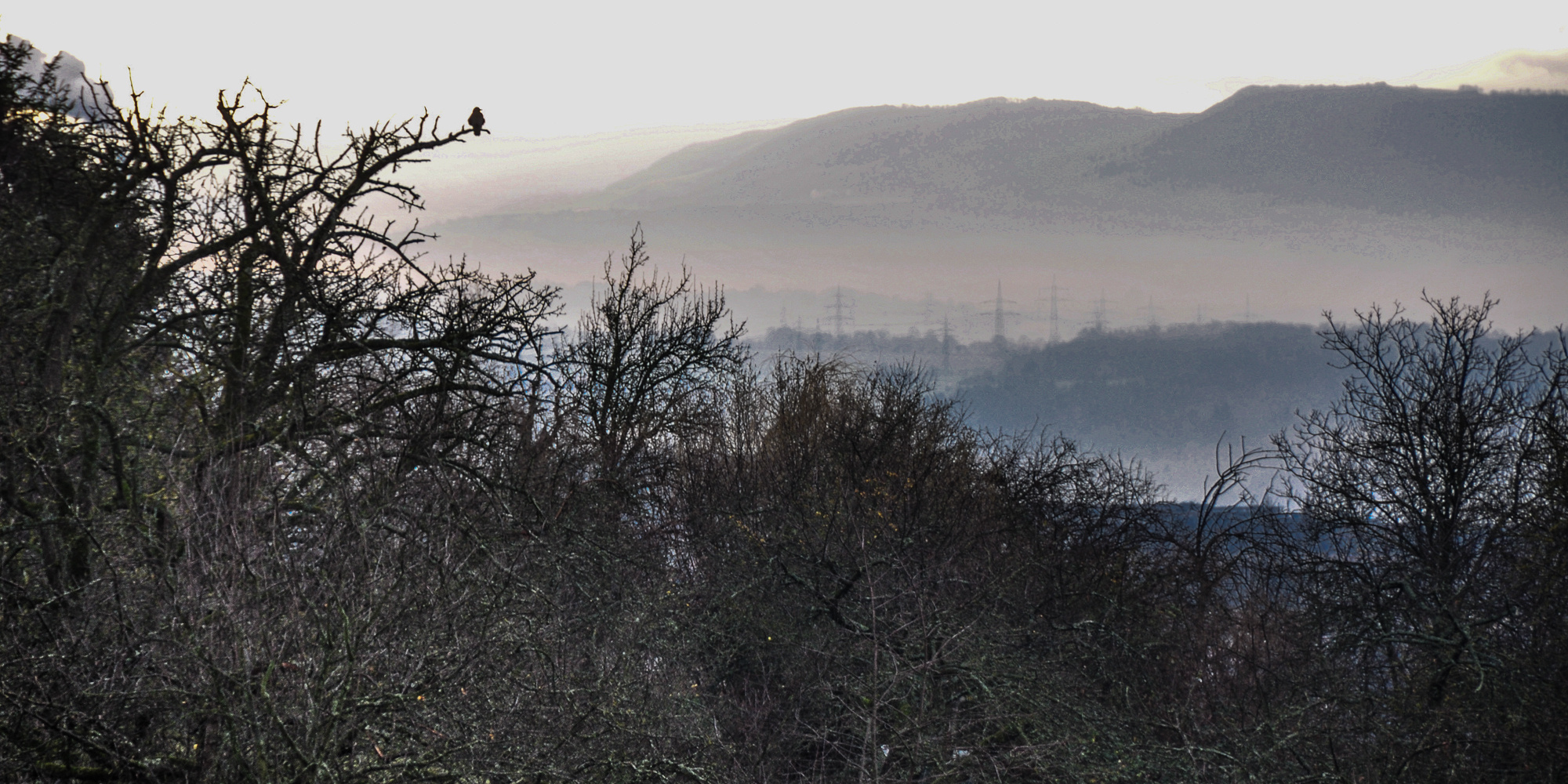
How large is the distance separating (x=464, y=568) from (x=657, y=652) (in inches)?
248

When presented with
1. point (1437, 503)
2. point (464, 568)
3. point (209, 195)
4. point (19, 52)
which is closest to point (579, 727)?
point (464, 568)

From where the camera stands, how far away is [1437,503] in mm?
21312

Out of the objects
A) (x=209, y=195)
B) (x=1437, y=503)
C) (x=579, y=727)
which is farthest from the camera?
(x=1437, y=503)

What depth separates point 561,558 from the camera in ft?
40.5

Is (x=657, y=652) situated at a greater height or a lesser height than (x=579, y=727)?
lesser

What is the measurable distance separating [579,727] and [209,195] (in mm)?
8334

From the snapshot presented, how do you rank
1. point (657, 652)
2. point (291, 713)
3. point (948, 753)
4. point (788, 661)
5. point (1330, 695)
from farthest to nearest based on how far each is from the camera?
point (788, 661) → point (1330, 695) → point (657, 652) → point (948, 753) → point (291, 713)

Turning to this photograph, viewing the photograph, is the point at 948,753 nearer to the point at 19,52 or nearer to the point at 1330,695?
the point at 1330,695

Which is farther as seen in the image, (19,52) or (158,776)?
(19,52)

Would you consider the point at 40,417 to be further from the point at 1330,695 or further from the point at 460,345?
the point at 1330,695

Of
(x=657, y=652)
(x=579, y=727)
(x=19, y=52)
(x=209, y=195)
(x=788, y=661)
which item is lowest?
(x=788, y=661)

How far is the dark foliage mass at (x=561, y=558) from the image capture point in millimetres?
7711

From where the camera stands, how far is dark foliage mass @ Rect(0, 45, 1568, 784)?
25.3 feet

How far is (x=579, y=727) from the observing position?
9695mm
